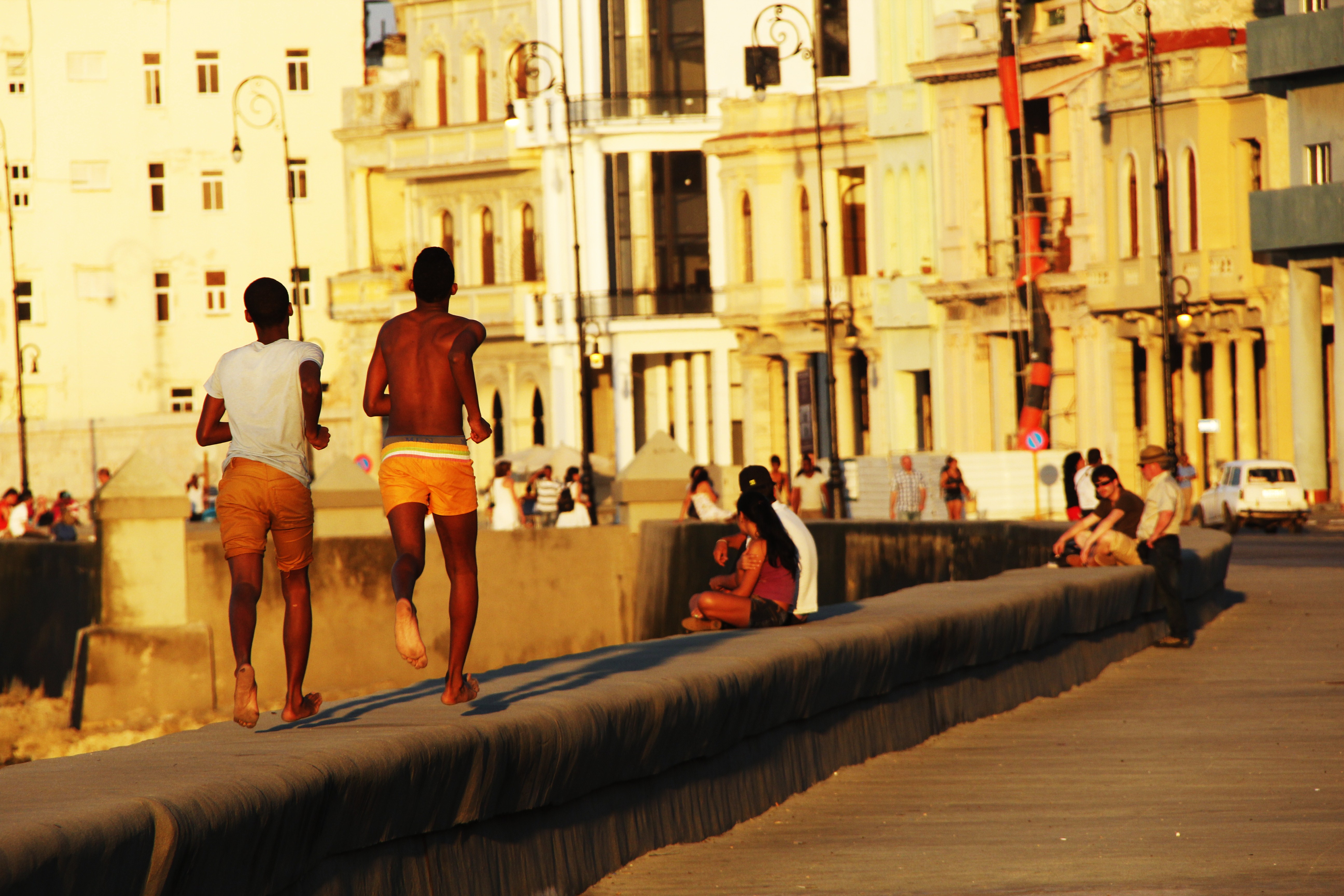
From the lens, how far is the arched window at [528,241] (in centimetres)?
7038

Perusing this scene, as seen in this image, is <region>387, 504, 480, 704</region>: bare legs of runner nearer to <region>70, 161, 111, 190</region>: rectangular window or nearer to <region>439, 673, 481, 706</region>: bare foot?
<region>439, 673, 481, 706</region>: bare foot

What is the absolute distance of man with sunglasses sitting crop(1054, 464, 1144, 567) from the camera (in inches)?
787

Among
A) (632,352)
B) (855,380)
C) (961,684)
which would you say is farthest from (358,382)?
(961,684)

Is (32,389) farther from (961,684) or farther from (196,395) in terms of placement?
(961,684)

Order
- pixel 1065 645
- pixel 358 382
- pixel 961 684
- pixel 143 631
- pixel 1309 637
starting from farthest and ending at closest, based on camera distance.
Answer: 1. pixel 358 382
2. pixel 143 631
3. pixel 1309 637
4. pixel 1065 645
5. pixel 961 684

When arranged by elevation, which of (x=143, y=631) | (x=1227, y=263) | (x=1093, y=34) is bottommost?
(x=143, y=631)

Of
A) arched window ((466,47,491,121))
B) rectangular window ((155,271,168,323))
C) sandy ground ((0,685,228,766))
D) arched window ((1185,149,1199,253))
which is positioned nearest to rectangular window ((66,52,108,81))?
rectangular window ((155,271,168,323))

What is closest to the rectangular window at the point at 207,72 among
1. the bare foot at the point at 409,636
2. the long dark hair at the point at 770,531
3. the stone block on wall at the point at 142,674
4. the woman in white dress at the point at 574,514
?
the woman in white dress at the point at 574,514

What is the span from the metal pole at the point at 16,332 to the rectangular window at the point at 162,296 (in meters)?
4.51

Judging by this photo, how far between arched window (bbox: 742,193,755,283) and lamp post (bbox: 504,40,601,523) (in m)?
4.17

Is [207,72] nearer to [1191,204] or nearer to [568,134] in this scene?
[568,134]

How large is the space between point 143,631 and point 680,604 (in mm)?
7056

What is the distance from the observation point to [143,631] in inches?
1275

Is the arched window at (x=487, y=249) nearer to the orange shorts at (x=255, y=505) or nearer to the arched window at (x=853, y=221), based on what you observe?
the arched window at (x=853, y=221)
